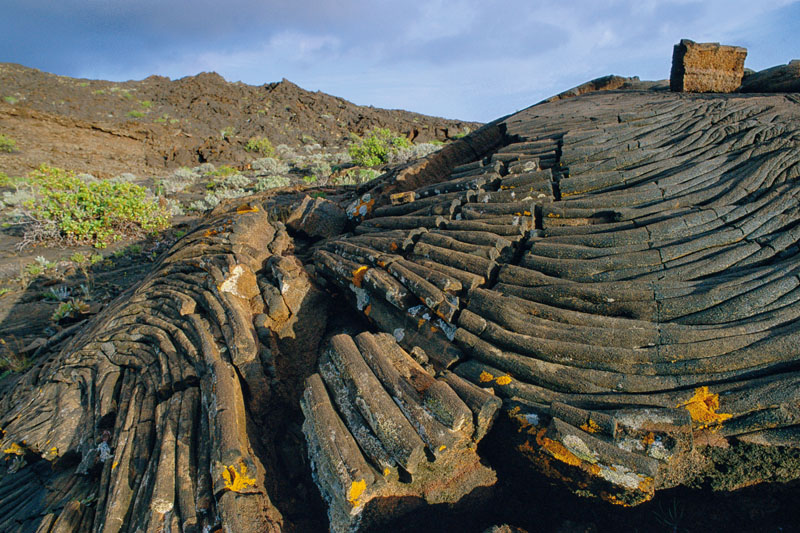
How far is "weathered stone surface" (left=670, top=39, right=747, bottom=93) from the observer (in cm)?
697

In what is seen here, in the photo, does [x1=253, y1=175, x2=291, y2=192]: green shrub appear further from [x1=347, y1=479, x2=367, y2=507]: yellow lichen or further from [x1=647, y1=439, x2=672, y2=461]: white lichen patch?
[x1=647, y1=439, x2=672, y2=461]: white lichen patch

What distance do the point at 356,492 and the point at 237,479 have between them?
0.96 m

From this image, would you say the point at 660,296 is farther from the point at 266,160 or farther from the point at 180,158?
the point at 180,158

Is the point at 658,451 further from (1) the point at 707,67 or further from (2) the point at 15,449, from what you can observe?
(1) the point at 707,67

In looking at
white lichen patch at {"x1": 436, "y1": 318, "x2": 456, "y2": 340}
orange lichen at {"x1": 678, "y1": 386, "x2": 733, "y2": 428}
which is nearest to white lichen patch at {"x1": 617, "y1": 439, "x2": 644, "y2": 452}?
orange lichen at {"x1": 678, "y1": 386, "x2": 733, "y2": 428}

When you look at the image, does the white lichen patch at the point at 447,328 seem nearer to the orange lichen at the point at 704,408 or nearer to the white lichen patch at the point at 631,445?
the white lichen patch at the point at 631,445

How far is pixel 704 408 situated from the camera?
7.63 ft

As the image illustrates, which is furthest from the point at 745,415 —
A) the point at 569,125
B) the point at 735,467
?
the point at 569,125

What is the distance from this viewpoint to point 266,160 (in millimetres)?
21219

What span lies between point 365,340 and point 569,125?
4.72 meters

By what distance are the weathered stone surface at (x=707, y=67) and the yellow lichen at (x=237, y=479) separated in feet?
30.2

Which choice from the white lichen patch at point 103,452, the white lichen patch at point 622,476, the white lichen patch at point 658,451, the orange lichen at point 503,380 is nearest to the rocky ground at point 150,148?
the white lichen patch at point 103,452

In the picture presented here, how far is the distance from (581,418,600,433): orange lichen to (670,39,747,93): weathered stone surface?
24.9 ft

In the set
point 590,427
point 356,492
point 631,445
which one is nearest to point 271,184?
point 356,492
